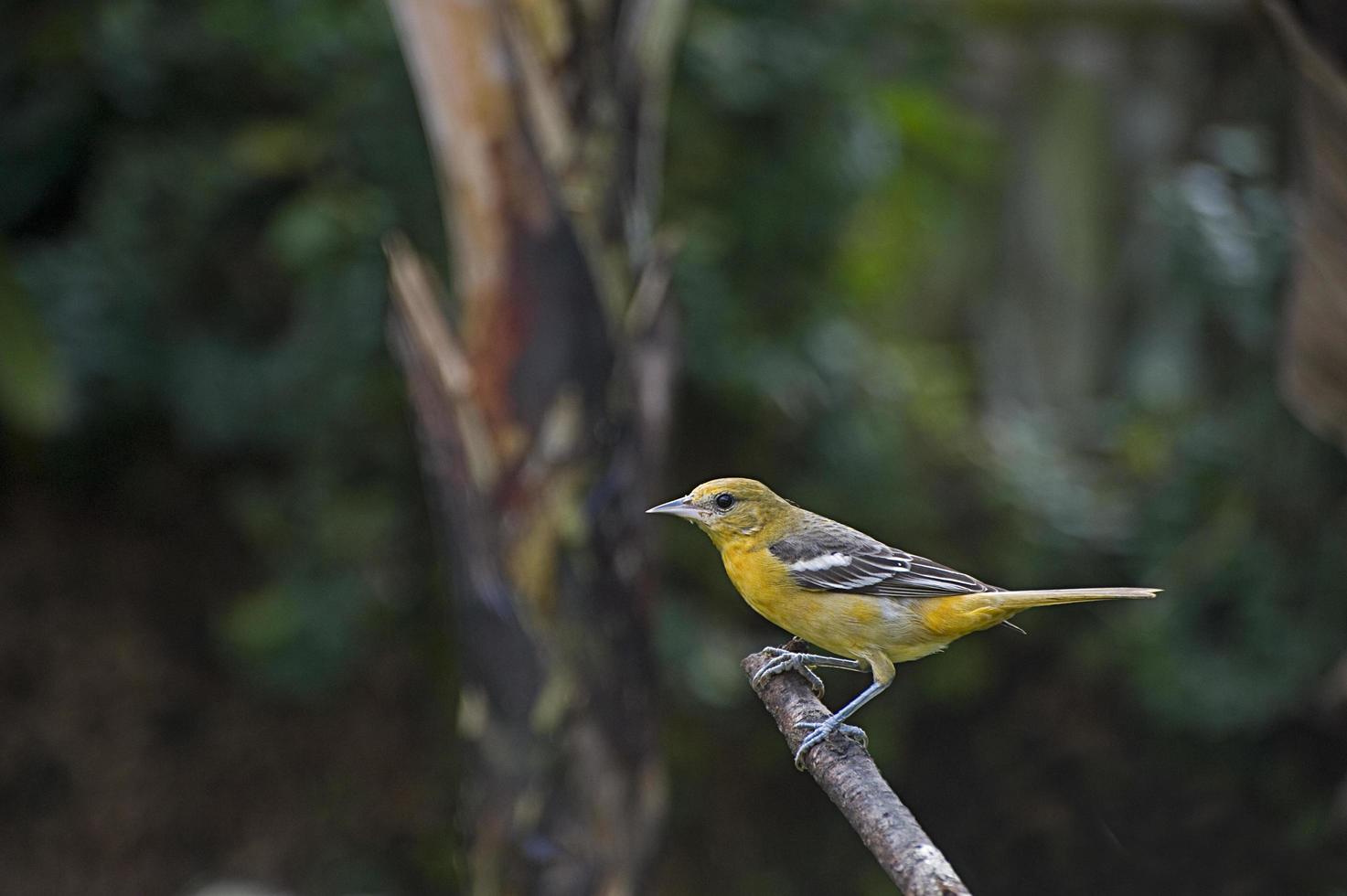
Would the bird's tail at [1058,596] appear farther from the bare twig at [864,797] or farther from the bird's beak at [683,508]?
the bird's beak at [683,508]

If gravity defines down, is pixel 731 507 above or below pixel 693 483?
above

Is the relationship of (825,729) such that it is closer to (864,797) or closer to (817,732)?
(817,732)

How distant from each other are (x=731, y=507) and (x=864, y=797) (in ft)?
1.62

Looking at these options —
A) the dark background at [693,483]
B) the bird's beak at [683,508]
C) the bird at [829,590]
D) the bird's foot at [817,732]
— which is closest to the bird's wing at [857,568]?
the bird at [829,590]

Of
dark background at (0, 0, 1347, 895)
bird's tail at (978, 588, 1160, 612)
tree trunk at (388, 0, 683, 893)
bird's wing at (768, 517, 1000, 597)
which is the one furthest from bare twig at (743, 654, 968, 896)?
dark background at (0, 0, 1347, 895)

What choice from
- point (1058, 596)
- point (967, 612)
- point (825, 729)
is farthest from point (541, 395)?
point (1058, 596)

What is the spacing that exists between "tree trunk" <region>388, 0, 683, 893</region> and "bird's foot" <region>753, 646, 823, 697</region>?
43.2 inches

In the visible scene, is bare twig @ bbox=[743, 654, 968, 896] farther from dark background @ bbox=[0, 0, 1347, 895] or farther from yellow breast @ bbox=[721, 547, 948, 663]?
dark background @ bbox=[0, 0, 1347, 895]

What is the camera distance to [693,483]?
472 cm

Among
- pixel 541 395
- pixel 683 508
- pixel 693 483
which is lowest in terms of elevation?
pixel 693 483

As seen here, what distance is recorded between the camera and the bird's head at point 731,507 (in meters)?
1.67

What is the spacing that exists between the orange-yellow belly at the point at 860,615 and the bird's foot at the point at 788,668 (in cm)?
3

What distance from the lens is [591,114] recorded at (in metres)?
2.74

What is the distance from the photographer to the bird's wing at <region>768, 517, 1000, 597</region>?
1712mm
